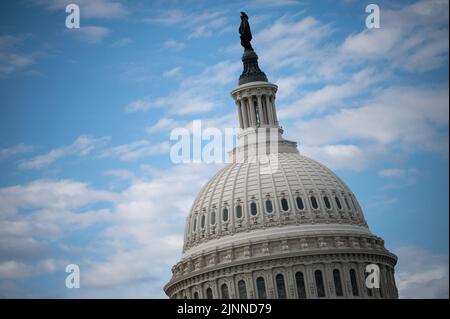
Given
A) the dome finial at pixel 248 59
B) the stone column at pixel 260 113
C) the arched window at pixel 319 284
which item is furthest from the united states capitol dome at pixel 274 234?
the dome finial at pixel 248 59

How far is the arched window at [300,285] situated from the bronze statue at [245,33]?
3660cm

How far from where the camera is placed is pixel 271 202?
143000 millimetres

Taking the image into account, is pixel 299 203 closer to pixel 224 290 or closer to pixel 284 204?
pixel 284 204

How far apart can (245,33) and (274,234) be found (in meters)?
33.0

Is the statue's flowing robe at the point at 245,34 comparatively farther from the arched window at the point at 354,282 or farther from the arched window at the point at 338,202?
the arched window at the point at 354,282

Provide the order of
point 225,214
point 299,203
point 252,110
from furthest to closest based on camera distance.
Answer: point 252,110
point 225,214
point 299,203

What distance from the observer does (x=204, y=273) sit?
142 m

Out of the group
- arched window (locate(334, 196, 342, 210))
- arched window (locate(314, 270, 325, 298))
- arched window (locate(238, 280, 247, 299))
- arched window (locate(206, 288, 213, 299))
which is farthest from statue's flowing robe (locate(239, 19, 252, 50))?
arched window (locate(314, 270, 325, 298))

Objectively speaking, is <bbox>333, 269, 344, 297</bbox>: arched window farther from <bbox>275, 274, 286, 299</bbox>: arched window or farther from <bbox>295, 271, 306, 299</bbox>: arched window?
<bbox>275, 274, 286, 299</bbox>: arched window

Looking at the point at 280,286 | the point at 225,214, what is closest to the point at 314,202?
the point at 225,214

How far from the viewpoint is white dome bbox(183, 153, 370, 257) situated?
5610 inches
